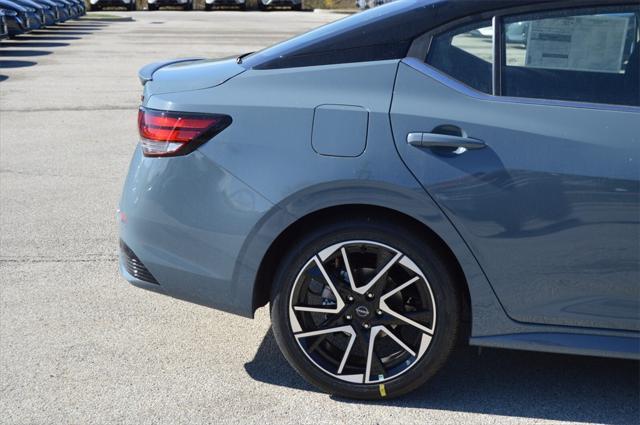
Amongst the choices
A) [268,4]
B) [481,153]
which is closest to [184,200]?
[481,153]

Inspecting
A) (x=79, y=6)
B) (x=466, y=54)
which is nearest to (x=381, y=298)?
(x=466, y=54)

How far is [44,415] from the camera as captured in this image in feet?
11.6

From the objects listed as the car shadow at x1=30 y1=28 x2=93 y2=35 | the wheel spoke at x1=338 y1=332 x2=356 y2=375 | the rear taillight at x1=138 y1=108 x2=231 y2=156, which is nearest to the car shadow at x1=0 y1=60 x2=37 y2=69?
the car shadow at x1=30 y1=28 x2=93 y2=35

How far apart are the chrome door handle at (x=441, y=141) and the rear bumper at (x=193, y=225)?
2.06 feet

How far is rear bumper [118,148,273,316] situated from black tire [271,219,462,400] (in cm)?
16

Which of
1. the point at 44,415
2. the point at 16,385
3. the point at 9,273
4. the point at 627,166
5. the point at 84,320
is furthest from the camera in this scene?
the point at 9,273

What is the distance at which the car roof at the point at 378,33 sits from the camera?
3.41 metres

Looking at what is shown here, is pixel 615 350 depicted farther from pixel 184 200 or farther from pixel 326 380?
pixel 184 200

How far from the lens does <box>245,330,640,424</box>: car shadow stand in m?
3.59

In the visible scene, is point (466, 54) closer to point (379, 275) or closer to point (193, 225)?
point (379, 275)

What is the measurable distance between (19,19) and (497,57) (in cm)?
2103

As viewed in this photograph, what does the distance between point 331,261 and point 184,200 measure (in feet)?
2.13

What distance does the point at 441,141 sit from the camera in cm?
331

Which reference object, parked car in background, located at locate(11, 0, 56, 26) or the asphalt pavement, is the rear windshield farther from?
parked car in background, located at locate(11, 0, 56, 26)
